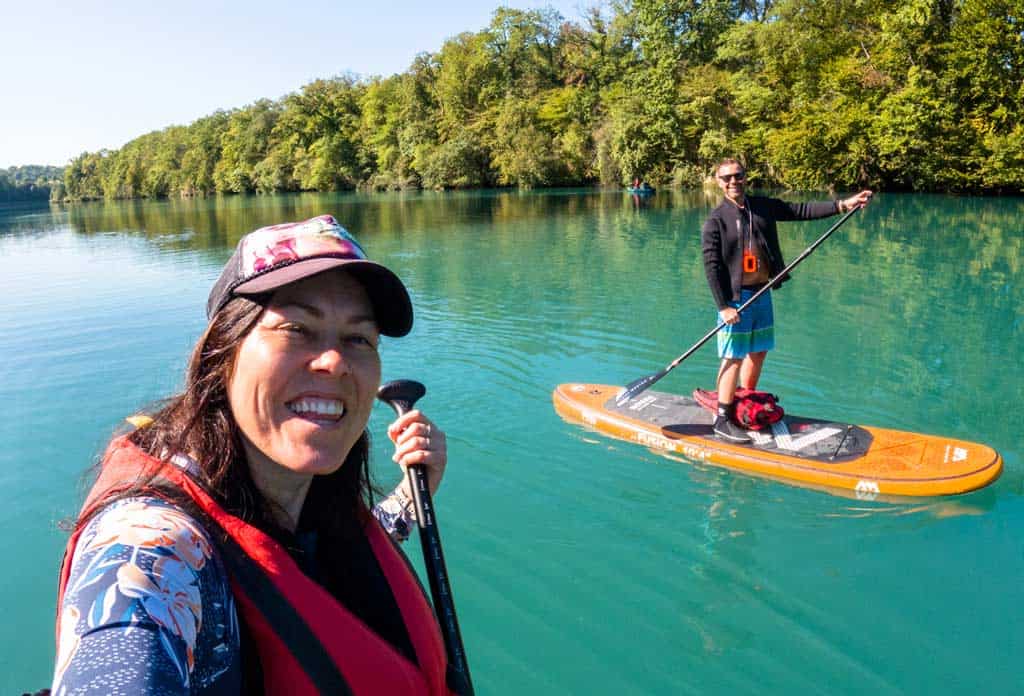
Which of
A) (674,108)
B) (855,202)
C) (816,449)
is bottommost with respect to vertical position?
(816,449)

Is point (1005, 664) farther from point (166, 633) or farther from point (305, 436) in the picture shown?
point (166, 633)

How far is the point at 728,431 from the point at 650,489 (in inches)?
42.5

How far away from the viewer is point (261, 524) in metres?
1.41

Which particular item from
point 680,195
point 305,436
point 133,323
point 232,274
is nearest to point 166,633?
point 305,436

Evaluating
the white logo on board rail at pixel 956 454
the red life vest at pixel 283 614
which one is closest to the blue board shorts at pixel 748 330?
the white logo on board rail at pixel 956 454

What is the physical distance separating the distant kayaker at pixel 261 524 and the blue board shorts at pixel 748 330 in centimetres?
488

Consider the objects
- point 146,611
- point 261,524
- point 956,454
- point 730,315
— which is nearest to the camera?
point 146,611

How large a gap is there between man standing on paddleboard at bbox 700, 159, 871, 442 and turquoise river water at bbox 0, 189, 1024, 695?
87 cm

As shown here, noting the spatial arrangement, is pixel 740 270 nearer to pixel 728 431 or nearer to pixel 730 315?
pixel 730 315

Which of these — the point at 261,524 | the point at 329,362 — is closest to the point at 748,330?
the point at 329,362

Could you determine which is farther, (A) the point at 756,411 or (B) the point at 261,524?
(A) the point at 756,411

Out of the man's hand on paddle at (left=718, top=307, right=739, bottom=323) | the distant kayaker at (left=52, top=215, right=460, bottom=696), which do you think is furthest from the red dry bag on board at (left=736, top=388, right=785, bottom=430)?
the distant kayaker at (left=52, top=215, right=460, bottom=696)

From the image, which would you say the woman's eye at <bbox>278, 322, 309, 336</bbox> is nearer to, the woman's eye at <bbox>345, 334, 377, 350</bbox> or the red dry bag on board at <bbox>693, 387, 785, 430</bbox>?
the woman's eye at <bbox>345, 334, 377, 350</bbox>

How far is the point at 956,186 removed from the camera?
3139 centimetres
